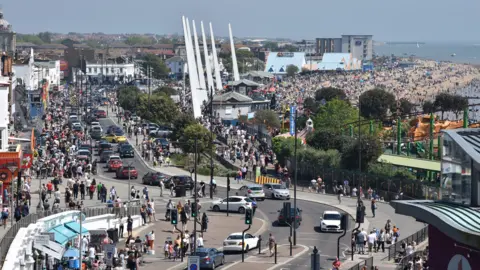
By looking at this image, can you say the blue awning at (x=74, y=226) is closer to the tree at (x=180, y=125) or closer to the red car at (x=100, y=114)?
the tree at (x=180, y=125)

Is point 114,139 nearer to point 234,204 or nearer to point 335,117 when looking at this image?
point 335,117

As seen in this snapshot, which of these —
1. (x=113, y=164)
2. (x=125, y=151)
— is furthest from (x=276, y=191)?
(x=125, y=151)

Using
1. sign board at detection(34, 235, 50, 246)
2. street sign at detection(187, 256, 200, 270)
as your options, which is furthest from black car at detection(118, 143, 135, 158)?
street sign at detection(187, 256, 200, 270)

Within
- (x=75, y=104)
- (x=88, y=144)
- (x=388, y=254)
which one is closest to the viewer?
(x=388, y=254)

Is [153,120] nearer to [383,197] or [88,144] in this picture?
[88,144]

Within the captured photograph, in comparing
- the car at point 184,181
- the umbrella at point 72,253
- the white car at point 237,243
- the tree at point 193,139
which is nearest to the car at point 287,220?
the white car at point 237,243

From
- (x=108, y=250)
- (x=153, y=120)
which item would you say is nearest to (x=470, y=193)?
(x=108, y=250)

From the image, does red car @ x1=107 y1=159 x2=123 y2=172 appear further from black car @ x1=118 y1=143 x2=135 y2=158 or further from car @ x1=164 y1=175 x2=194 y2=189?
car @ x1=164 y1=175 x2=194 y2=189
